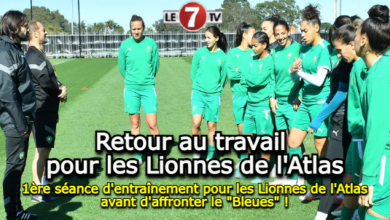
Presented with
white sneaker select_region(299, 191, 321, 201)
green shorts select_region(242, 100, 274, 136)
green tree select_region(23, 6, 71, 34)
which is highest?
green tree select_region(23, 6, 71, 34)

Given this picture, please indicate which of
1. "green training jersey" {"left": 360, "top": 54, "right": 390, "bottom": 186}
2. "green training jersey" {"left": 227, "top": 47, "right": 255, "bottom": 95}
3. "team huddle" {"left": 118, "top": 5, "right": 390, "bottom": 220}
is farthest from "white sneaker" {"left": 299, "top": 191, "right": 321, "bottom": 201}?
"green training jersey" {"left": 360, "top": 54, "right": 390, "bottom": 186}

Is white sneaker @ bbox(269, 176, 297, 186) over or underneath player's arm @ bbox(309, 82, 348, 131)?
underneath

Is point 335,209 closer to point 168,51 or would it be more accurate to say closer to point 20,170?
point 20,170

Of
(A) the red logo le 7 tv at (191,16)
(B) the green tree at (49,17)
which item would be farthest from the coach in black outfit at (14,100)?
(B) the green tree at (49,17)

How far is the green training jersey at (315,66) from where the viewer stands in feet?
17.3

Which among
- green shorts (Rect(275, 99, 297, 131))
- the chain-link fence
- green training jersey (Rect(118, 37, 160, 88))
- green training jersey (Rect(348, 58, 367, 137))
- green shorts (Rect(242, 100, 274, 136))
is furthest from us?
the chain-link fence

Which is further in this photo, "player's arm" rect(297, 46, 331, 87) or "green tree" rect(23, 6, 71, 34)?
"green tree" rect(23, 6, 71, 34)

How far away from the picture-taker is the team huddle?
9.47 ft

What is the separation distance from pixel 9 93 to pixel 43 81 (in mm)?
1101

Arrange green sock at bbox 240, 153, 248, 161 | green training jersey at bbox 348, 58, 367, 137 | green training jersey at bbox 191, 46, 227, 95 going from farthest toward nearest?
green training jersey at bbox 191, 46, 227, 95 < green sock at bbox 240, 153, 248, 161 < green training jersey at bbox 348, 58, 367, 137

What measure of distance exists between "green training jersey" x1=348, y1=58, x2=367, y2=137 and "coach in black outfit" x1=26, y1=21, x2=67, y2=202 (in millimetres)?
3482

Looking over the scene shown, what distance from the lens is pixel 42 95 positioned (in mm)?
5449

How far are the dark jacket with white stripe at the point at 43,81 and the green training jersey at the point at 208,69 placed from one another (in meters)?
2.30

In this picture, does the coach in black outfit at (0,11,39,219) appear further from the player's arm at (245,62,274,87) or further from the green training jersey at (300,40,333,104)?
the green training jersey at (300,40,333,104)
